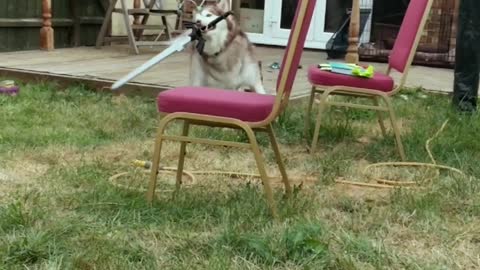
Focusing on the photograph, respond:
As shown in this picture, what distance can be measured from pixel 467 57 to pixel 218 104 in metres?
2.84

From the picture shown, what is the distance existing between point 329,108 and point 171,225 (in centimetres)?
254

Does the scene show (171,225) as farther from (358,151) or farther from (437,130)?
(437,130)

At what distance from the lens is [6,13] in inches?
291

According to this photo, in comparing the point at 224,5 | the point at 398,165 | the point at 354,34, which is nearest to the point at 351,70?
the point at 398,165

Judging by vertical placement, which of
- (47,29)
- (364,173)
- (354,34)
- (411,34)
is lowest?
(364,173)

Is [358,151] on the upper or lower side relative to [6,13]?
lower

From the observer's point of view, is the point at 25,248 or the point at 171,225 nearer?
the point at 25,248

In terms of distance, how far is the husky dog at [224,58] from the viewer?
4590mm

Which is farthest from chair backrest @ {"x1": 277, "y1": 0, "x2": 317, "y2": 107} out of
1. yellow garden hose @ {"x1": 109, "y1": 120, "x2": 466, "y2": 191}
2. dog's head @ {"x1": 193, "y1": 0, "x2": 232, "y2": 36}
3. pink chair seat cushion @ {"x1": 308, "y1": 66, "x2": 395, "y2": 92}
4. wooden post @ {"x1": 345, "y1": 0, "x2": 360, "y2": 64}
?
wooden post @ {"x1": 345, "y1": 0, "x2": 360, "y2": 64}

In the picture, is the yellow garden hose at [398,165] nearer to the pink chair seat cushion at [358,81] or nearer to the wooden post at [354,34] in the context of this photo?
the pink chair seat cushion at [358,81]

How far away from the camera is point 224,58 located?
4.69m

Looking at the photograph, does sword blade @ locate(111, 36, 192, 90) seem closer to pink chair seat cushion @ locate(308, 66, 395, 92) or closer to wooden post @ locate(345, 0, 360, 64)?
pink chair seat cushion @ locate(308, 66, 395, 92)

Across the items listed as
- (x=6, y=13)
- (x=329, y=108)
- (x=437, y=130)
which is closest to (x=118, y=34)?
(x=6, y=13)

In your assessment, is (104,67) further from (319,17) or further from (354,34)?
(319,17)
